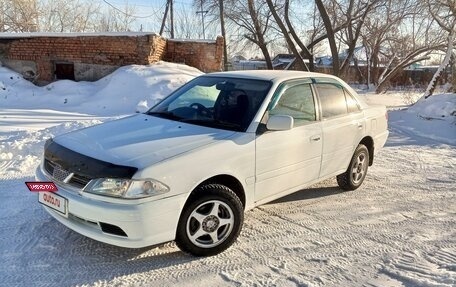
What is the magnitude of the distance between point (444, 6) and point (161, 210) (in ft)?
54.9

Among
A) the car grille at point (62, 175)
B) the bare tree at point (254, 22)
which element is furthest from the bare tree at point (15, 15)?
the car grille at point (62, 175)

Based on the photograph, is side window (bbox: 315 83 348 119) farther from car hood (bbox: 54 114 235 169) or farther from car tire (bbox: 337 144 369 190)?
car hood (bbox: 54 114 235 169)

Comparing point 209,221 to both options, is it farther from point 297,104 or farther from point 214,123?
point 297,104

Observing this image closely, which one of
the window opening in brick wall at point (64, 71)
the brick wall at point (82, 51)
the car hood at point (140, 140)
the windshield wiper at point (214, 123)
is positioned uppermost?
the brick wall at point (82, 51)

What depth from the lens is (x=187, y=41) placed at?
1411 cm

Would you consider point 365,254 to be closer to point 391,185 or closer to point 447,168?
point 391,185

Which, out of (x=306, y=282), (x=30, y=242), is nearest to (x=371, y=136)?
(x=306, y=282)

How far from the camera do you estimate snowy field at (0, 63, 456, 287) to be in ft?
9.86

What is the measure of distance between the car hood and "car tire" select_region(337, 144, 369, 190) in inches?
82.8

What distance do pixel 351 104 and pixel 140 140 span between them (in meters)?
2.84

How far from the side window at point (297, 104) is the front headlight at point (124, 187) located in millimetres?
1469

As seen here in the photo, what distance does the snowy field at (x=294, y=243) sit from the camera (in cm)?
301

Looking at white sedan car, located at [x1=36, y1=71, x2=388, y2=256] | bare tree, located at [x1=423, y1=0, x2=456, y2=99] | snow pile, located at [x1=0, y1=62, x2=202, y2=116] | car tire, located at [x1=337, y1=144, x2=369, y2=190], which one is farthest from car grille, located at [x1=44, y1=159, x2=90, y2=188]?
bare tree, located at [x1=423, y1=0, x2=456, y2=99]

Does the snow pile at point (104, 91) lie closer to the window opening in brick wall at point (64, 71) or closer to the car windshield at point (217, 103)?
the window opening in brick wall at point (64, 71)
